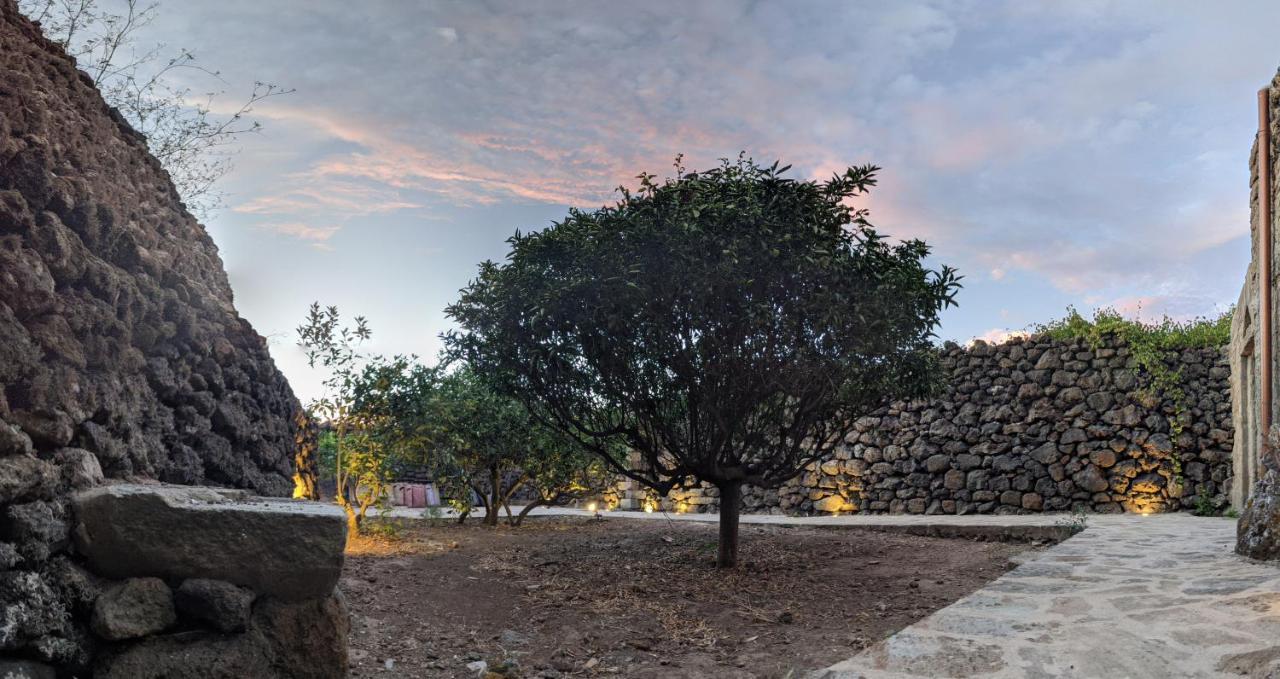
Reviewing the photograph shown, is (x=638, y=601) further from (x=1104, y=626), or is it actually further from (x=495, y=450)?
(x=495, y=450)

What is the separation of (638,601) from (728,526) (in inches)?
53.2

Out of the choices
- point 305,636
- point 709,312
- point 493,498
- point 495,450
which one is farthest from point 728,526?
point 493,498

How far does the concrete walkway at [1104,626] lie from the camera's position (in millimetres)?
3559

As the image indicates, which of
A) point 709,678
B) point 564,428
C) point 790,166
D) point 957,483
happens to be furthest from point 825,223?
point 957,483

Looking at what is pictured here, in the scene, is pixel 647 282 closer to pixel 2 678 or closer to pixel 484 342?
pixel 484 342

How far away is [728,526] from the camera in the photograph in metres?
7.02

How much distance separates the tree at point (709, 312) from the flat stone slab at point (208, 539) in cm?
284

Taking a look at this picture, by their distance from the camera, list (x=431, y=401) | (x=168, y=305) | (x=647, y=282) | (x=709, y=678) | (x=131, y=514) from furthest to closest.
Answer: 1. (x=431, y=401)
2. (x=647, y=282)
3. (x=709, y=678)
4. (x=168, y=305)
5. (x=131, y=514)

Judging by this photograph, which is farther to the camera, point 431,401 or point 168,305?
point 431,401

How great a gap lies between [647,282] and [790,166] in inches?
57.2

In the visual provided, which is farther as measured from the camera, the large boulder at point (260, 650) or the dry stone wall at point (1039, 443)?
the dry stone wall at point (1039, 443)

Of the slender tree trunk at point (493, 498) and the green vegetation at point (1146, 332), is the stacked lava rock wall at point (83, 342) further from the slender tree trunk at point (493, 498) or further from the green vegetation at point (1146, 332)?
the green vegetation at point (1146, 332)

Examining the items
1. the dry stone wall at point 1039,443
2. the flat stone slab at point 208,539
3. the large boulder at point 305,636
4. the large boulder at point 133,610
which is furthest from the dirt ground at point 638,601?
the dry stone wall at point 1039,443

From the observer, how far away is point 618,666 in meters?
4.62
